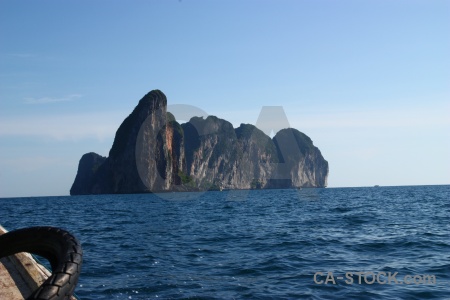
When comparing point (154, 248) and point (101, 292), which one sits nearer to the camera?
point (101, 292)

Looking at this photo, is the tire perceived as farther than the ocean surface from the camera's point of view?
No

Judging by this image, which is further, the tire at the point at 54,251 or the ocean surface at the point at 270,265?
the ocean surface at the point at 270,265

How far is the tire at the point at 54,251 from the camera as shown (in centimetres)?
374

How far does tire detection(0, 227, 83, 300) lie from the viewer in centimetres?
374

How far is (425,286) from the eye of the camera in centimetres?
1029

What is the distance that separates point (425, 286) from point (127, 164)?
16808 cm

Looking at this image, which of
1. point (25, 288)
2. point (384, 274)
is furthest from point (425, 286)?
point (25, 288)

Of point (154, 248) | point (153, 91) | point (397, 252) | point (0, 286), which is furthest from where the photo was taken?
point (153, 91)

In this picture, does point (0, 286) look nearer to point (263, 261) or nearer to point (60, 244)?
point (60, 244)

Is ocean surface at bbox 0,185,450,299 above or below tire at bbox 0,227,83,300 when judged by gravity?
below

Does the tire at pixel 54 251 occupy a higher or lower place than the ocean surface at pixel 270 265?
higher

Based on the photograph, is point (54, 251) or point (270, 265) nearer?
point (54, 251)

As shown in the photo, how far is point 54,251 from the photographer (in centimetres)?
481

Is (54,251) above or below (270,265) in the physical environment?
above
